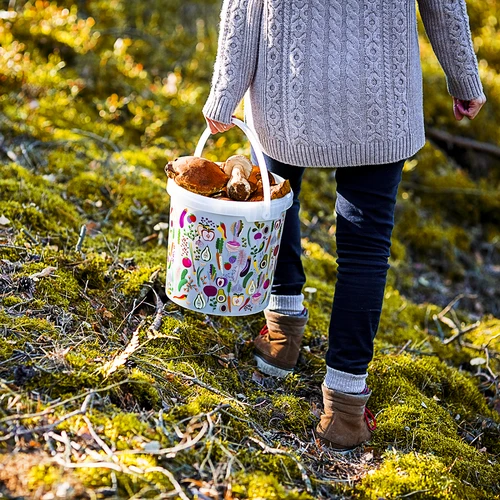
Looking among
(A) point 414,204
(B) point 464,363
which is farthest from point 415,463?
(A) point 414,204

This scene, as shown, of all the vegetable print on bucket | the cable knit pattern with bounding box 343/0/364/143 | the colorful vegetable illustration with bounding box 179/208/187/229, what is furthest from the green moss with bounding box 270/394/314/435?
the cable knit pattern with bounding box 343/0/364/143

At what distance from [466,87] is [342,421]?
4.60ft

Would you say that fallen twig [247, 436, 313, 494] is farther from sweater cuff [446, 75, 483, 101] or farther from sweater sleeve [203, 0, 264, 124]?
sweater cuff [446, 75, 483, 101]

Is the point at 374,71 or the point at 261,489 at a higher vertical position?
the point at 374,71

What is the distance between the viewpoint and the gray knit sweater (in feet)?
7.64

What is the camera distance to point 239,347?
305 cm

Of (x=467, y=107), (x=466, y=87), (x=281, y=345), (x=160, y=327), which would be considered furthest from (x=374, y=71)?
(x=160, y=327)

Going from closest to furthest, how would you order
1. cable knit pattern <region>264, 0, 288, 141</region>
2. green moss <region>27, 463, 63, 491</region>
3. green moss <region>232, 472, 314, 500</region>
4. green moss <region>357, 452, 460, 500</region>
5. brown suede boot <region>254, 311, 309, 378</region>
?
green moss <region>27, 463, 63, 491</region>, green moss <region>232, 472, 314, 500</region>, green moss <region>357, 452, 460, 500</region>, cable knit pattern <region>264, 0, 288, 141</region>, brown suede boot <region>254, 311, 309, 378</region>

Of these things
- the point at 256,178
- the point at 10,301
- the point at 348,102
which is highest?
the point at 348,102

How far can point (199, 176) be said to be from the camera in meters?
2.50

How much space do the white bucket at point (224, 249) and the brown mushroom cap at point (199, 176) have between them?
3 cm

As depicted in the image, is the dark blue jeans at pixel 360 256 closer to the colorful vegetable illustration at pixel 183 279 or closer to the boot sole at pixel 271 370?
the boot sole at pixel 271 370

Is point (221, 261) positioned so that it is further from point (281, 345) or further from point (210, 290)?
point (281, 345)

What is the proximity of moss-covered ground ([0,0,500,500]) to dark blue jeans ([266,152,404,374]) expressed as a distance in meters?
0.37
